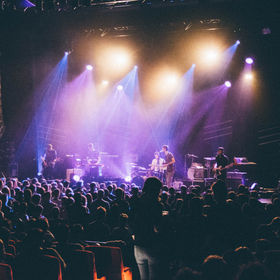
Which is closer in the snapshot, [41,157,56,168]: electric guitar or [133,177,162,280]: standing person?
[133,177,162,280]: standing person

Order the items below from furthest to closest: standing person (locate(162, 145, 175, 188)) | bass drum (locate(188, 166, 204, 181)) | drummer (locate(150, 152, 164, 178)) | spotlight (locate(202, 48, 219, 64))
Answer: spotlight (locate(202, 48, 219, 64)), bass drum (locate(188, 166, 204, 181)), drummer (locate(150, 152, 164, 178)), standing person (locate(162, 145, 175, 188))

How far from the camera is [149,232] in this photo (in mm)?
3490

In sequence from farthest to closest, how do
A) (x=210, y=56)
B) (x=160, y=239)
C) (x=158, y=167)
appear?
(x=210, y=56), (x=158, y=167), (x=160, y=239)

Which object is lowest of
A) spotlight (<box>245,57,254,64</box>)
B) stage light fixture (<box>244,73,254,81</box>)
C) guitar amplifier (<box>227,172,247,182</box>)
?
guitar amplifier (<box>227,172,247,182</box>)

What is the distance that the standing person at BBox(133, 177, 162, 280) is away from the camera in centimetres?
347

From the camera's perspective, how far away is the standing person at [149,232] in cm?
347

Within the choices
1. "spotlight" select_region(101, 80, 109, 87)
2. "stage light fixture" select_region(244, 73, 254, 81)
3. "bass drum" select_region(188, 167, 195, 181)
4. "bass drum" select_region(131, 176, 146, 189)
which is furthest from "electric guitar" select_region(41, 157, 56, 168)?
"stage light fixture" select_region(244, 73, 254, 81)

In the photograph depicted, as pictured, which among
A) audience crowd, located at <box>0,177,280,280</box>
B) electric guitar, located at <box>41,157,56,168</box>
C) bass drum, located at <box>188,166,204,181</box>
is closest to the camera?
audience crowd, located at <box>0,177,280,280</box>

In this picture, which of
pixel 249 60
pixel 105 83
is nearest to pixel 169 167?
Answer: pixel 249 60

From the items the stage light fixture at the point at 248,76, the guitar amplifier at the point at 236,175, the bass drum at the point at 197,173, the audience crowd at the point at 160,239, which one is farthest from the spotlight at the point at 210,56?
the audience crowd at the point at 160,239

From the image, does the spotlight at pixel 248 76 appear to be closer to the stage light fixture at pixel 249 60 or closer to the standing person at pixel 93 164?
the stage light fixture at pixel 249 60

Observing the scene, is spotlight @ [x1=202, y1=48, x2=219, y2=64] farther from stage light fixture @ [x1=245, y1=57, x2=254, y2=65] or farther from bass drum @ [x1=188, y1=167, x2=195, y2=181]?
bass drum @ [x1=188, y1=167, x2=195, y2=181]

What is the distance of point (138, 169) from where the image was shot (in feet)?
50.5

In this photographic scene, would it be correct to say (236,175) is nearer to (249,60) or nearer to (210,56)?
(249,60)
